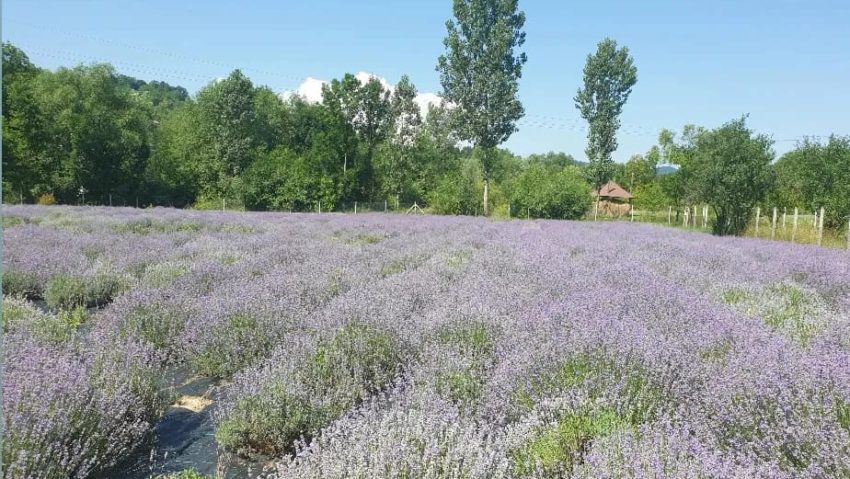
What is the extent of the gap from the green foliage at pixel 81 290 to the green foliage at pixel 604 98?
30.7m

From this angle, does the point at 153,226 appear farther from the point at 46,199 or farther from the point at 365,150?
the point at 365,150

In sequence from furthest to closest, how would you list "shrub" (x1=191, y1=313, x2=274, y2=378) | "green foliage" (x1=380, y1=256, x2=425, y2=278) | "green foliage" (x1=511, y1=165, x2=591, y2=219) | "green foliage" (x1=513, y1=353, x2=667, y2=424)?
"green foliage" (x1=511, y1=165, x2=591, y2=219) < "green foliage" (x1=380, y1=256, x2=425, y2=278) < "shrub" (x1=191, y1=313, x2=274, y2=378) < "green foliage" (x1=513, y1=353, x2=667, y2=424)

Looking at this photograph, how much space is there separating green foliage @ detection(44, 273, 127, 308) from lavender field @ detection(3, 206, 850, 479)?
0.04 m

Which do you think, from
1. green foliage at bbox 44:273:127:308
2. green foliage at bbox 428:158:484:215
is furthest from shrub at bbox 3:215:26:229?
green foliage at bbox 428:158:484:215

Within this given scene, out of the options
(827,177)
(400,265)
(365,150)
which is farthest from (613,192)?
(400,265)

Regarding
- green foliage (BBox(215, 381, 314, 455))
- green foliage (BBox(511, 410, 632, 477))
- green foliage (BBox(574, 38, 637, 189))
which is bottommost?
green foliage (BBox(215, 381, 314, 455))

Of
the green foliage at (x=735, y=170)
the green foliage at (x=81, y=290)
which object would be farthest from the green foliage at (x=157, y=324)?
the green foliage at (x=735, y=170)

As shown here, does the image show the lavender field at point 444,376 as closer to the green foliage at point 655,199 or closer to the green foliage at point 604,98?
the green foliage at point 604,98

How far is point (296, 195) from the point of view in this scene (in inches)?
1256

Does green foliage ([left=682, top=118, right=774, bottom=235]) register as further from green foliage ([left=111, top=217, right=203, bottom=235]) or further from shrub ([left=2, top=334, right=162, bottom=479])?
shrub ([left=2, top=334, right=162, bottom=479])

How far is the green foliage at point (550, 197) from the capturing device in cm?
3092

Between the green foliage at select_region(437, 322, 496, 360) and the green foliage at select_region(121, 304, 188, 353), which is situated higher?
the green foliage at select_region(437, 322, 496, 360)

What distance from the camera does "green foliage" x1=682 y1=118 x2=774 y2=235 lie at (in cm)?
2134

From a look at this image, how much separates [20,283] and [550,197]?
27364 mm
